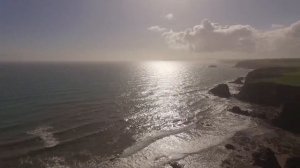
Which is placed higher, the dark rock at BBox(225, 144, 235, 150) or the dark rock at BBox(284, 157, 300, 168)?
the dark rock at BBox(284, 157, 300, 168)

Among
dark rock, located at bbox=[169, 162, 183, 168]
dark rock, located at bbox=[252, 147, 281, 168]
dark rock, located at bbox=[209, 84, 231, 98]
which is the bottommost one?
dark rock, located at bbox=[169, 162, 183, 168]

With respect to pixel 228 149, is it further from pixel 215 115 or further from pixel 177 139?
pixel 215 115

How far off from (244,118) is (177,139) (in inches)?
721

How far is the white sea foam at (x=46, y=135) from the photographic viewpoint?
114 ft

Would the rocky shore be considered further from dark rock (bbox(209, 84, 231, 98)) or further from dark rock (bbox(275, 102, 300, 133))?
dark rock (bbox(209, 84, 231, 98))

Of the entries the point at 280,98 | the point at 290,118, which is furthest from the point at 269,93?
the point at 290,118

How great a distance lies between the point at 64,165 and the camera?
28.4 m

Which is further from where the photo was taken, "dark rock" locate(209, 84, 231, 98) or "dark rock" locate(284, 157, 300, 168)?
"dark rock" locate(209, 84, 231, 98)

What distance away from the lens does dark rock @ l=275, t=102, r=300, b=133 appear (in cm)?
4162

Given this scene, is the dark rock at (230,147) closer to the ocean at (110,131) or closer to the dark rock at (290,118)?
the ocean at (110,131)

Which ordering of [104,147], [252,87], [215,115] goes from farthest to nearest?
[252,87], [215,115], [104,147]

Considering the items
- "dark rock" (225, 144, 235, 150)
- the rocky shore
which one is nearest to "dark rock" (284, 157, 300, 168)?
the rocky shore

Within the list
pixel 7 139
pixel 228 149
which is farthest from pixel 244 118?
pixel 7 139

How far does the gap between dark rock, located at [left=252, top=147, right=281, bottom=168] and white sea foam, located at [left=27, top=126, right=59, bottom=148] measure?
25765 millimetres
